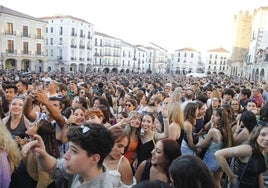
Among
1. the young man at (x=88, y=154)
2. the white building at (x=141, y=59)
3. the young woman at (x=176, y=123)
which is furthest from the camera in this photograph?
the white building at (x=141, y=59)

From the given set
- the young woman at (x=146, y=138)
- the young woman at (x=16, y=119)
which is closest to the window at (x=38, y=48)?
the young woman at (x=16, y=119)

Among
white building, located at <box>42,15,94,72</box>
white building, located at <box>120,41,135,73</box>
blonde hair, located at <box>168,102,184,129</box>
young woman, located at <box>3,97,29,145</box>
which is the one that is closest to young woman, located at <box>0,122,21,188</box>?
young woman, located at <box>3,97,29,145</box>

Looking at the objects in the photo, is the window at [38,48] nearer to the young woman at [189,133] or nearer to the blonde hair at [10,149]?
the young woman at [189,133]

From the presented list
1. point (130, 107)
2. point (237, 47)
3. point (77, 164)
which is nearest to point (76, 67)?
point (237, 47)

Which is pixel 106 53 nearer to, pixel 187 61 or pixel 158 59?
pixel 158 59

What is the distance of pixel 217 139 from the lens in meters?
3.96

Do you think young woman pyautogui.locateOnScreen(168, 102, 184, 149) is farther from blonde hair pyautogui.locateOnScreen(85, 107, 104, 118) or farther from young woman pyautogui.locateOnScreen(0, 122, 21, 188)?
young woman pyautogui.locateOnScreen(0, 122, 21, 188)

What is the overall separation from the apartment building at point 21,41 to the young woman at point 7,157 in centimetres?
3952

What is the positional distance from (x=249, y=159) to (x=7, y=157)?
→ 107 inches

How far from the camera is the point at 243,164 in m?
3.06

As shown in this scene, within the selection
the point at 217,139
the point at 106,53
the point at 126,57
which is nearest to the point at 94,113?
the point at 217,139

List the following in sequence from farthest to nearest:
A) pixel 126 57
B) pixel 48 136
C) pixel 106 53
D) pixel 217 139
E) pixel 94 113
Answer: pixel 126 57
pixel 106 53
pixel 94 113
pixel 217 139
pixel 48 136

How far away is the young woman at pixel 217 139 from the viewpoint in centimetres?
398

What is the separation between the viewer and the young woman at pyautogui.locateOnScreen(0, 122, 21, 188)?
2632 mm
